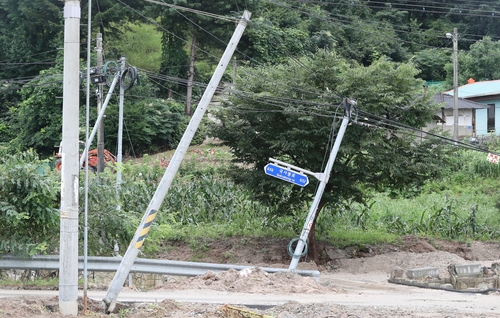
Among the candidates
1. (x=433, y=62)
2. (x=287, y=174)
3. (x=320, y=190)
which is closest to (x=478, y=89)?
(x=433, y=62)

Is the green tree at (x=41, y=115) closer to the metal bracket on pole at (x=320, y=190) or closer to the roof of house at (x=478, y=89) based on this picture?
the metal bracket on pole at (x=320, y=190)

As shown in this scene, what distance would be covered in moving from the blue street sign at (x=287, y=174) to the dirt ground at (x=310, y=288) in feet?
8.56

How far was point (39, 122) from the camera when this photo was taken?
151 ft

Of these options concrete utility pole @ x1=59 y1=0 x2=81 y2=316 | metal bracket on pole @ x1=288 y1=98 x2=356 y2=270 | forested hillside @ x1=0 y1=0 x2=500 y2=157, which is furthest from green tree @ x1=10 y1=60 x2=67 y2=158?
concrete utility pole @ x1=59 y1=0 x2=81 y2=316

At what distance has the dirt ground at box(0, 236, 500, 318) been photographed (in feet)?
35.7

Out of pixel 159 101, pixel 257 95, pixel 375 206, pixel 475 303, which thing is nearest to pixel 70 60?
pixel 475 303

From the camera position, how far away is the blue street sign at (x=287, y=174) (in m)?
17.2

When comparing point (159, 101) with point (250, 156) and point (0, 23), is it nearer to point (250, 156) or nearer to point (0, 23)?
point (0, 23)

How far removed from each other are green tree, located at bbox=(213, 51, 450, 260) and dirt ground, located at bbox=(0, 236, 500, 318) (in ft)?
7.03

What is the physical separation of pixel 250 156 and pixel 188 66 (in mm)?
27339

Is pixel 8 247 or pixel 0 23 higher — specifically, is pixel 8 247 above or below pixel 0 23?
below

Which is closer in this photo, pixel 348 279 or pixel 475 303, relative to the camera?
pixel 475 303

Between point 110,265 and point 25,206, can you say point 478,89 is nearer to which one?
point 110,265

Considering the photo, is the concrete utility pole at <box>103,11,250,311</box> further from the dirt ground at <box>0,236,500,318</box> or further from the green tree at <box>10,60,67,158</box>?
the green tree at <box>10,60,67,158</box>
